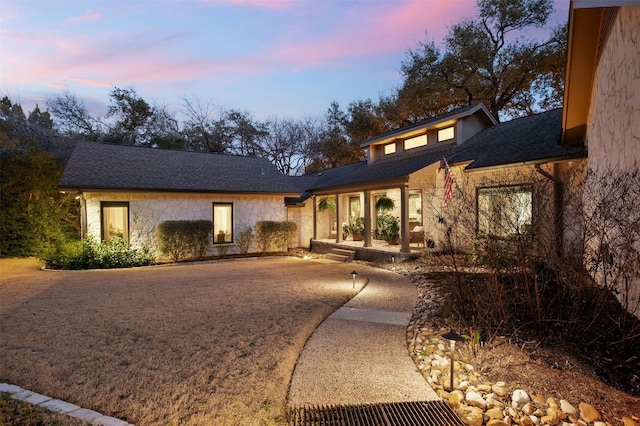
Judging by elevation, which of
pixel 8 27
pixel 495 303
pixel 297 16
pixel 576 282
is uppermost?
pixel 297 16

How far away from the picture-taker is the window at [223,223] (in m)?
13.9

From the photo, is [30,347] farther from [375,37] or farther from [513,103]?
[513,103]

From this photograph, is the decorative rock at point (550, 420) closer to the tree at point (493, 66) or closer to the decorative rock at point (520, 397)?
the decorative rock at point (520, 397)

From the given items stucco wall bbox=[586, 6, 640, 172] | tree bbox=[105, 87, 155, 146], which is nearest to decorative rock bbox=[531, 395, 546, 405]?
stucco wall bbox=[586, 6, 640, 172]

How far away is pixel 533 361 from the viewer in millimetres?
3635

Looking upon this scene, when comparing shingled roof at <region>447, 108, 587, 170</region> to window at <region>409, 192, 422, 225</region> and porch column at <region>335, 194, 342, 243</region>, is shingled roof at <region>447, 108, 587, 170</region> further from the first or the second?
porch column at <region>335, 194, 342, 243</region>

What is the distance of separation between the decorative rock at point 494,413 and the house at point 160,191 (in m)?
12.0

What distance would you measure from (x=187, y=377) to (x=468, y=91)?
22506mm

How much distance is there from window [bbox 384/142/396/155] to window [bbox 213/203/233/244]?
25.4 feet

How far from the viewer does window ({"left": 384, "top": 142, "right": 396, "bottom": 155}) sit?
1575cm

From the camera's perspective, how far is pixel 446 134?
44.2 ft

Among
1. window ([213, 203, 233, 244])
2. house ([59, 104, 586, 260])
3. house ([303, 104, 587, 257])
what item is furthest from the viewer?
window ([213, 203, 233, 244])

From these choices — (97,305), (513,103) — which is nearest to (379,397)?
(97,305)

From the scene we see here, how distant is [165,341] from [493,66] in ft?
76.9
